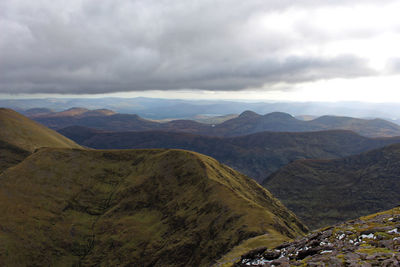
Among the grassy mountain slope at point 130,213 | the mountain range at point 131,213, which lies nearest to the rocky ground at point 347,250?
the mountain range at point 131,213

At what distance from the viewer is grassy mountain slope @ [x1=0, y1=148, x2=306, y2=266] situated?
10156cm

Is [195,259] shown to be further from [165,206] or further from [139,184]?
[139,184]

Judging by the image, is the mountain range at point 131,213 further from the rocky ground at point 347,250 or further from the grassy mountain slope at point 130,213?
the rocky ground at point 347,250

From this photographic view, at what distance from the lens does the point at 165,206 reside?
467ft

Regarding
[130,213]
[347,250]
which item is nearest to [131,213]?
[130,213]

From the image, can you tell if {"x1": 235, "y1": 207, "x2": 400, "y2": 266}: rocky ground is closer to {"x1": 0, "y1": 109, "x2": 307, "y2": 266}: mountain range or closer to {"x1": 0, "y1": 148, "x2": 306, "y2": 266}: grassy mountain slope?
{"x1": 0, "y1": 109, "x2": 307, "y2": 266}: mountain range

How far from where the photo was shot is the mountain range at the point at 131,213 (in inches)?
3984

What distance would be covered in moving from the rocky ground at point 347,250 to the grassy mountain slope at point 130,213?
48.6 meters

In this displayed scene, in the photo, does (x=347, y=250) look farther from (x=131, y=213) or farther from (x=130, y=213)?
(x=130, y=213)

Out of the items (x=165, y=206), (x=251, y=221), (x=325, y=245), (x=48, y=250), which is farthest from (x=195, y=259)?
(x=48, y=250)

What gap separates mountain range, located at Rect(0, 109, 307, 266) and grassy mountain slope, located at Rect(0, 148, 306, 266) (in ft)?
1.51

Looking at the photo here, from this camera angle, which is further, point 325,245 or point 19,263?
point 19,263

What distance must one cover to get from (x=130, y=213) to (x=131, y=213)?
24.5 inches

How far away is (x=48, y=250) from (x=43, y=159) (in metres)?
89.9
